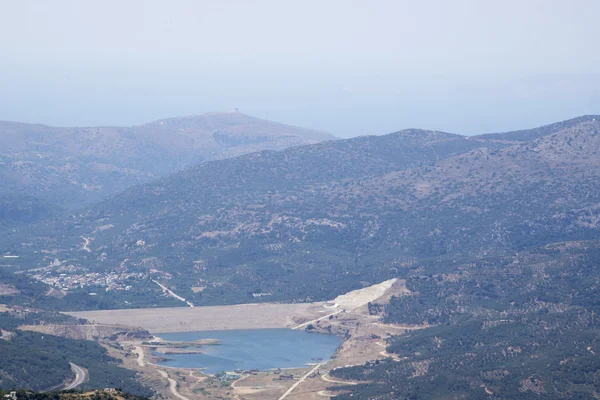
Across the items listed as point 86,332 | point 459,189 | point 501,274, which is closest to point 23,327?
point 86,332

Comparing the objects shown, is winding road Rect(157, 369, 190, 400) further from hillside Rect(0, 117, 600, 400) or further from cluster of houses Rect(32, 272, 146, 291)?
cluster of houses Rect(32, 272, 146, 291)

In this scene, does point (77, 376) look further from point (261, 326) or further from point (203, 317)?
point (203, 317)

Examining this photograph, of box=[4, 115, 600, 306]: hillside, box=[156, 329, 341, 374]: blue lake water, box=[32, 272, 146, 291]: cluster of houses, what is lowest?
box=[156, 329, 341, 374]: blue lake water

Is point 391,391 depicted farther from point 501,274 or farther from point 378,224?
point 378,224

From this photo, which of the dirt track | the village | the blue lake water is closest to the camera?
the blue lake water

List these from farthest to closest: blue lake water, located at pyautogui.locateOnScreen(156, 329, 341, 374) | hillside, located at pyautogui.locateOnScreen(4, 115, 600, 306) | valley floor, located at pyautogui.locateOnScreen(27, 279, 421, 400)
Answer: hillside, located at pyautogui.locateOnScreen(4, 115, 600, 306), blue lake water, located at pyautogui.locateOnScreen(156, 329, 341, 374), valley floor, located at pyautogui.locateOnScreen(27, 279, 421, 400)

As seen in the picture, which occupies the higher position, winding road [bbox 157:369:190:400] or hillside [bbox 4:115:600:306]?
hillside [bbox 4:115:600:306]

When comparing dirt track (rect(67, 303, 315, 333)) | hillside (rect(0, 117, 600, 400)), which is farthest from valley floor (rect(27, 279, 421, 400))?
hillside (rect(0, 117, 600, 400))
